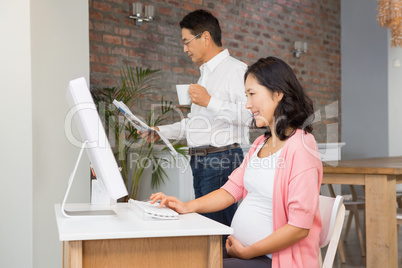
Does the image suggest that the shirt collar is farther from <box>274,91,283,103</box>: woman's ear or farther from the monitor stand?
the monitor stand

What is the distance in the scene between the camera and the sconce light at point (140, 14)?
461 centimetres

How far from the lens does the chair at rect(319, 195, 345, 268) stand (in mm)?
1569

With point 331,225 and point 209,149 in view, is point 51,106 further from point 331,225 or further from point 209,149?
point 331,225

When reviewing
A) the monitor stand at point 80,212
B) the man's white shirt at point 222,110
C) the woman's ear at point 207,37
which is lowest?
the monitor stand at point 80,212

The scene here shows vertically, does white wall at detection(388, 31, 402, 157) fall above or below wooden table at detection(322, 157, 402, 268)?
above

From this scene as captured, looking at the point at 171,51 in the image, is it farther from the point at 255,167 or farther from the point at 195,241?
the point at 195,241

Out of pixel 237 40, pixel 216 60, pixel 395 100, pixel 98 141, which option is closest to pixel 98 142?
pixel 98 141

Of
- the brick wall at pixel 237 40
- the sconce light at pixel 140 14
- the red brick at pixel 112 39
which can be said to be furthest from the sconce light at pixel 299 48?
the red brick at pixel 112 39

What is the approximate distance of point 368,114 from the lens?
6.82 meters

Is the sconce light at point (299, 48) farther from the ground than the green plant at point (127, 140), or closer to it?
farther from the ground

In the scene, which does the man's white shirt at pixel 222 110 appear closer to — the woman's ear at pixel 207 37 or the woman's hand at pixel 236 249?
the woman's ear at pixel 207 37

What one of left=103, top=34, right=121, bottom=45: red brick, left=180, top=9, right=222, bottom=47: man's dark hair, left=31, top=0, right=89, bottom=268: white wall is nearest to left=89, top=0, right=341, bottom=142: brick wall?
left=103, top=34, right=121, bottom=45: red brick

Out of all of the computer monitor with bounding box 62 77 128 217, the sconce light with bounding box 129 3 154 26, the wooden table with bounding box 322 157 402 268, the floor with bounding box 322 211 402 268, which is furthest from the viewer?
the sconce light with bounding box 129 3 154 26

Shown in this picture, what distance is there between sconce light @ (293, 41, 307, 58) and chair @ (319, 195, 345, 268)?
4.94 m
